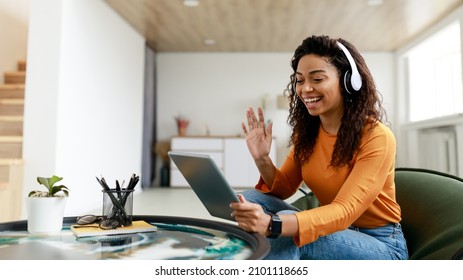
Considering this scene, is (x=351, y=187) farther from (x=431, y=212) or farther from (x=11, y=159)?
(x=11, y=159)

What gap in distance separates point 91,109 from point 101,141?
410 mm

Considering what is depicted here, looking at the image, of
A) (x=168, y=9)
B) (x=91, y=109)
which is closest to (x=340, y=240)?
(x=91, y=109)

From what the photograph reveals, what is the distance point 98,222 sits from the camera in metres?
1.05

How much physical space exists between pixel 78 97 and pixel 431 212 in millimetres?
3134

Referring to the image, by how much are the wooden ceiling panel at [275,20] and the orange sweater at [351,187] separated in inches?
132

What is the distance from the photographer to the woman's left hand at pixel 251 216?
0.86 meters

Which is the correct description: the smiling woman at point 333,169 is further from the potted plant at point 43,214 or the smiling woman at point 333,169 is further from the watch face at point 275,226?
the potted plant at point 43,214

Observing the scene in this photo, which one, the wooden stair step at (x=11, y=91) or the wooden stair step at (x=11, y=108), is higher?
the wooden stair step at (x=11, y=91)

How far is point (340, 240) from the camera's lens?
3.21 ft

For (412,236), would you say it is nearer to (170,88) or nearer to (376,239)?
(376,239)

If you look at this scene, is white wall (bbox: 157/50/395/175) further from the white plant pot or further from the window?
the white plant pot

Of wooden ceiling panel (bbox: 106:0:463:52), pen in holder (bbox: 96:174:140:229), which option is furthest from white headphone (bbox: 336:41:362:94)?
wooden ceiling panel (bbox: 106:0:463:52)

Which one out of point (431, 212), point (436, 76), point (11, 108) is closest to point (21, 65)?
point (11, 108)

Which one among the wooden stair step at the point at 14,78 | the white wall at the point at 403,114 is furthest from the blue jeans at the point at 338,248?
the white wall at the point at 403,114
